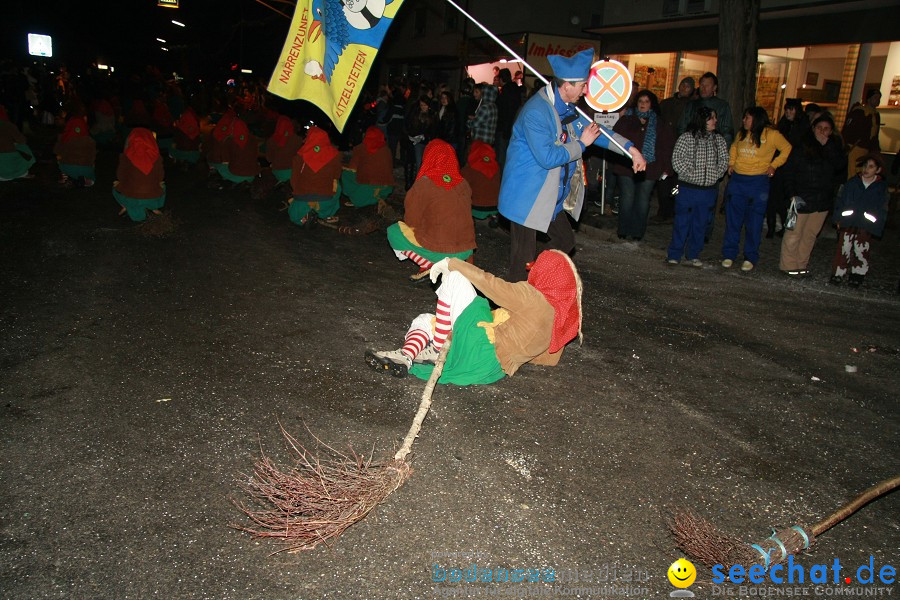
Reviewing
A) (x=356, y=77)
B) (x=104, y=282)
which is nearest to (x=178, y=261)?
(x=104, y=282)

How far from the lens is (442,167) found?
21.6 ft

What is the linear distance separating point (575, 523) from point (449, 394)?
58.9 inches

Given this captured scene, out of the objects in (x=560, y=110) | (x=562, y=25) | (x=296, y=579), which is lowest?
(x=296, y=579)

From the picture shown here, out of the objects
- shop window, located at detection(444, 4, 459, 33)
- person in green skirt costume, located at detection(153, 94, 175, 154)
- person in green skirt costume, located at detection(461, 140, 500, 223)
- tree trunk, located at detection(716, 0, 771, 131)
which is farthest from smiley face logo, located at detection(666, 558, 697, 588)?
shop window, located at detection(444, 4, 459, 33)

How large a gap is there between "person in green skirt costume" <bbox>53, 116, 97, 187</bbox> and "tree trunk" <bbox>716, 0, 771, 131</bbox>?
11.0 metres

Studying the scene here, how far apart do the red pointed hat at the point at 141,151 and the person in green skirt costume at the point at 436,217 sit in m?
4.43

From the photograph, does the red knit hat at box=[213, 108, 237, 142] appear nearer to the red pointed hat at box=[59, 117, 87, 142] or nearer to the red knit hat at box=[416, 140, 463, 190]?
the red pointed hat at box=[59, 117, 87, 142]

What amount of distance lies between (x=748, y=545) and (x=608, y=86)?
14.9 feet

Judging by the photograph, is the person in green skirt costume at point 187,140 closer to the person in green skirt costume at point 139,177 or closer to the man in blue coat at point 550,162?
the person in green skirt costume at point 139,177

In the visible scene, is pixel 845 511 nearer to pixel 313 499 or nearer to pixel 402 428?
pixel 402 428

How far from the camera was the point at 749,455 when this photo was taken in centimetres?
394

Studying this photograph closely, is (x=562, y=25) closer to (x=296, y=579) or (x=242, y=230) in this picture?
(x=242, y=230)

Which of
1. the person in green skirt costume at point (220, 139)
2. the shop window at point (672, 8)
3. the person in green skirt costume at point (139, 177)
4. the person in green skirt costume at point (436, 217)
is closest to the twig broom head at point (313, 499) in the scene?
the person in green skirt costume at point (436, 217)

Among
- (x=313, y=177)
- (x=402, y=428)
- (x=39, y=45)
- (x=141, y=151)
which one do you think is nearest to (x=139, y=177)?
(x=141, y=151)
